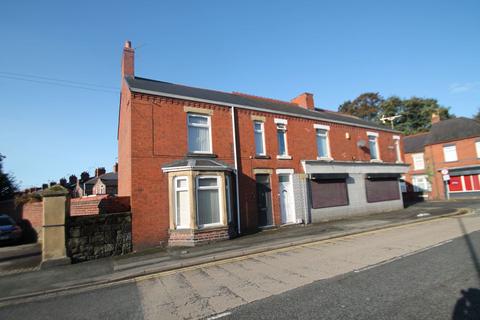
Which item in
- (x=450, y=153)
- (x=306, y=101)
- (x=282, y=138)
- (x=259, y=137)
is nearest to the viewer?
(x=259, y=137)

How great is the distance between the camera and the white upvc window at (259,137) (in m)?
15.5

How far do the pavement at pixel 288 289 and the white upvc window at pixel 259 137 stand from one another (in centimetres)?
767

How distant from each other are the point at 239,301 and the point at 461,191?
1404 inches

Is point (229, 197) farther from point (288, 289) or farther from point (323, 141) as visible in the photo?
point (323, 141)

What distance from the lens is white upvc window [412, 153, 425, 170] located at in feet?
112

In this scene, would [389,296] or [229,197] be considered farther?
[229,197]

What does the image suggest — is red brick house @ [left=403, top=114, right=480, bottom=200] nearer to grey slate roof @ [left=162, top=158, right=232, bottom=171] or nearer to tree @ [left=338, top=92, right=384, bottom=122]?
tree @ [left=338, top=92, right=384, bottom=122]

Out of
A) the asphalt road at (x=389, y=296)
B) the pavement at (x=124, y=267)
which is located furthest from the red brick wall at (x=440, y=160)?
the asphalt road at (x=389, y=296)

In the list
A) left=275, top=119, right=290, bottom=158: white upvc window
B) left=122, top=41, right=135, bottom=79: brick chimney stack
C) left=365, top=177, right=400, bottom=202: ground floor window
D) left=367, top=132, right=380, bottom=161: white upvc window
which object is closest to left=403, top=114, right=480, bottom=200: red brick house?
left=365, top=177, right=400, bottom=202: ground floor window

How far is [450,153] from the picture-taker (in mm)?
31562

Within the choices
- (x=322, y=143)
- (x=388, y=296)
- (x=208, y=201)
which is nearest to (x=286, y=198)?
(x=322, y=143)

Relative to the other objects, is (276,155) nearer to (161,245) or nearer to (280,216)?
(280,216)

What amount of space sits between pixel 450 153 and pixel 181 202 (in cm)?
3348

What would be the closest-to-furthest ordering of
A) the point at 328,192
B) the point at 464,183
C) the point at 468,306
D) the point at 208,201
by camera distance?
the point at 468,306
the point at 208,201
the point at 328,192
the point at 464,183
